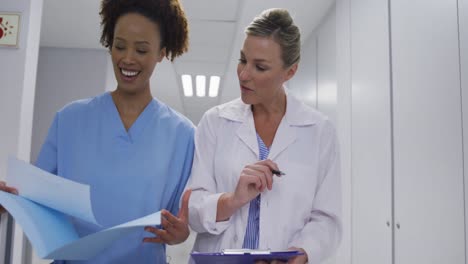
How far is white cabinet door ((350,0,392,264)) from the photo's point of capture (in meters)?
2.15

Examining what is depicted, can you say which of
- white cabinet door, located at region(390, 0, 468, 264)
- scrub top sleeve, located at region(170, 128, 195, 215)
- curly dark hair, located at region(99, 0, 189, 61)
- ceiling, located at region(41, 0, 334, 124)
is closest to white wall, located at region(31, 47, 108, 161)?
ceiling, located at region(41, 0, 334, 124)

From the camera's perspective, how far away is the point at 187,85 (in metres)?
6.65

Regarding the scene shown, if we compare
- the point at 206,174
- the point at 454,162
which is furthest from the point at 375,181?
the point at 206,174

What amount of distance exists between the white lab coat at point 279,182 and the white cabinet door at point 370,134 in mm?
1110

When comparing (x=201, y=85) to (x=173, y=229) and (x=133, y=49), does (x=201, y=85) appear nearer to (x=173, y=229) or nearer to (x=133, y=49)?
(x=133, y=49)

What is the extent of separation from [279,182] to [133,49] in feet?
1.61

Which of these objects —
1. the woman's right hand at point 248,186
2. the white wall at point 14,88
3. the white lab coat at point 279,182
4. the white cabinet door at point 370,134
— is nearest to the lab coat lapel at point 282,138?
the white lab coat at point 279,182

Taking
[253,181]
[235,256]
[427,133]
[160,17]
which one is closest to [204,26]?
[427,133]

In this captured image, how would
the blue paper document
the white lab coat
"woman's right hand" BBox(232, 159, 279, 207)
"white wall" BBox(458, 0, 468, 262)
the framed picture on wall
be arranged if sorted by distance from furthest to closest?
the framed picture on wall < "white wall" BBox(458, 0, 468, 262) < the white lab coat < "woman's right hand" BBox(232, 159, 279, 207) < the blue paper document

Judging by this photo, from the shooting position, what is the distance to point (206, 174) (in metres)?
1.06

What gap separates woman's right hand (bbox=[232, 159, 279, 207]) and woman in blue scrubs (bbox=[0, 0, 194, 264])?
0.17 metres

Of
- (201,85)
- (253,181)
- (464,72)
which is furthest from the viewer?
(201,85)

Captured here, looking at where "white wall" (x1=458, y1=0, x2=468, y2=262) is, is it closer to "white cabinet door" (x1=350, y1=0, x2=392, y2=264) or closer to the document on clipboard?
"white cabinet door" (x1=350, y1=0, x2=392, y2=264)

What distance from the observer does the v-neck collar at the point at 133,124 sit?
1.12 m
